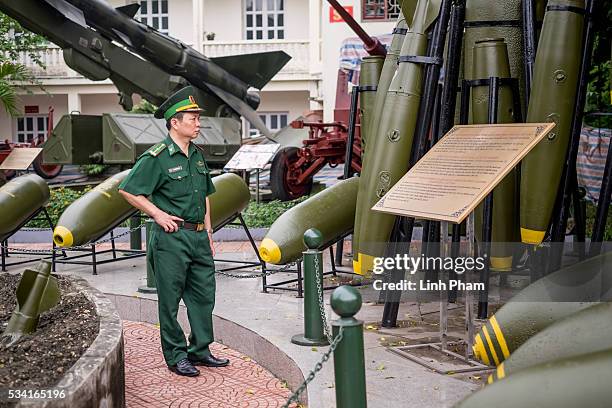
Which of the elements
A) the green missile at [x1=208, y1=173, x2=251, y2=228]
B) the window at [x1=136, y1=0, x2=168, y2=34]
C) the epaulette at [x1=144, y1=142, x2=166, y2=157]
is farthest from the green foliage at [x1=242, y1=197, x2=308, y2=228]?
the window at [x1=136, y1=0, x2=168, y2=34]

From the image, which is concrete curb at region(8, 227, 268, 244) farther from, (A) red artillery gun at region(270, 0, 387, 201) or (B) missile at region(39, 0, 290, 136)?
(B) missile at region(39, 0, 290, 136)

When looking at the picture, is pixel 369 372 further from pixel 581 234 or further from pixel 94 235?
pixel 94 235

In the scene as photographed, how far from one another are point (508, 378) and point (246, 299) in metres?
4.59

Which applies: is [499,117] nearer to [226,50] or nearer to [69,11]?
[69,11]

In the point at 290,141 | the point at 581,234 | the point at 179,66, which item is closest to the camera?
the point at 581,234

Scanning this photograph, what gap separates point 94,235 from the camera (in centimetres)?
784

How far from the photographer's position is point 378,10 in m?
18.8

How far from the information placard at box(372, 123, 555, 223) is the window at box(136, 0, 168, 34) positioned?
22317mm

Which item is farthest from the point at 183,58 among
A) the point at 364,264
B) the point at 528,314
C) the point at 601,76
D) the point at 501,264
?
the point at 528,314

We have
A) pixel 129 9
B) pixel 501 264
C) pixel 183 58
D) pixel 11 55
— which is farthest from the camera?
pixel 11 55

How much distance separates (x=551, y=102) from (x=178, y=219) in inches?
105

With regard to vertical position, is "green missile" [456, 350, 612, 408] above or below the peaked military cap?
below

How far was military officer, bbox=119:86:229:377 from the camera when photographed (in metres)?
4.68

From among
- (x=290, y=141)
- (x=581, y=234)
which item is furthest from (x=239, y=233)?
(x=581, y=234)
